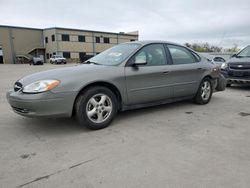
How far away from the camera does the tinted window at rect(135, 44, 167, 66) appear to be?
169 inches

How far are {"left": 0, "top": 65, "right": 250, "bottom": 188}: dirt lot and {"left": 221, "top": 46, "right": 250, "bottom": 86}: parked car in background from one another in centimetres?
335

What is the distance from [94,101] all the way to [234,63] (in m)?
5.92

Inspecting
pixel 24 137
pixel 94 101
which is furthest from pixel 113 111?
pixel 24 137

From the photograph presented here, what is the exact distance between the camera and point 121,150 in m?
2.98

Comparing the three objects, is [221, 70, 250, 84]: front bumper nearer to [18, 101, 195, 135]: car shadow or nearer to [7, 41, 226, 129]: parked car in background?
[7, 41, 226, 129]: parked car in background

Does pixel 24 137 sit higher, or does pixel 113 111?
pixel 113 111

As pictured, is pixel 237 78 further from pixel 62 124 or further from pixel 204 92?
pixel 62 124

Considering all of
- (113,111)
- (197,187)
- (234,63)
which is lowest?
(197,187)

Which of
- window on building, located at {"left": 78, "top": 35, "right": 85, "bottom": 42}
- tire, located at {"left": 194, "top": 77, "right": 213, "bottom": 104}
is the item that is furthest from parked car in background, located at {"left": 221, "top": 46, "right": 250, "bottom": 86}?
window on building, located at {"left": 78, "top": 35, "right": 85, "bottom": 42}

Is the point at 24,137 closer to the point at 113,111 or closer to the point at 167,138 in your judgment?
the point at 113,111

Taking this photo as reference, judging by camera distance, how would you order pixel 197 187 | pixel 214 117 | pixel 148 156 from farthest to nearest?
pixel 214 117 < pixel 148 156 < pixel 197 187

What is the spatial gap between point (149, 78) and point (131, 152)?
68.5 inches

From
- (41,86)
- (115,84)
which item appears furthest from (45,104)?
(115,84)

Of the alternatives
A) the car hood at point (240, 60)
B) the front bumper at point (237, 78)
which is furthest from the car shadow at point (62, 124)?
the car hood at point (240, 60)
